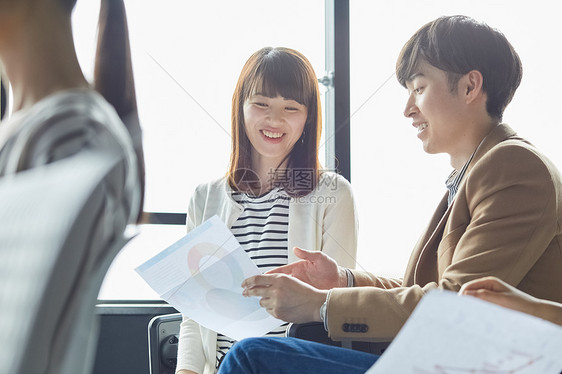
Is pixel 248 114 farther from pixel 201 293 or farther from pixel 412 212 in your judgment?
pixel 412 212

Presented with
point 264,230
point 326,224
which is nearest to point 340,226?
point 326,224

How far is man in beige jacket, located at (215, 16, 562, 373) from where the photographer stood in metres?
0.96

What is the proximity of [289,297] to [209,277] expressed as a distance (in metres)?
0.16

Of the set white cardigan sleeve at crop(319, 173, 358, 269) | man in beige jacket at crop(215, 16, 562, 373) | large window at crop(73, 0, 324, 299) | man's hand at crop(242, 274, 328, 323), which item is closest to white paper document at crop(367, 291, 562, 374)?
man in beige jacket at crop(215, 16, 562, 373)

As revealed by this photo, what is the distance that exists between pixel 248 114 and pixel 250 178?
165 mm

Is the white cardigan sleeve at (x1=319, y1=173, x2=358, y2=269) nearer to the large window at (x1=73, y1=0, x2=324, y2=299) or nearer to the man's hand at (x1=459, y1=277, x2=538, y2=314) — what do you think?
the large window at (x1=73, y1=0, x2=324, y2=299)

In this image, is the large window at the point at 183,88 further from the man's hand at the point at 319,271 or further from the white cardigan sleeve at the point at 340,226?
the man's hand at the point at 319,271

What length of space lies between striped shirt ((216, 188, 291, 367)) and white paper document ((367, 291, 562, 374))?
3.29ft

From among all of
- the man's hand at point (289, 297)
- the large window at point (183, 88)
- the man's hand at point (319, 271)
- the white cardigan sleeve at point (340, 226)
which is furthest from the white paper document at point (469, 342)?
the large window at point (183, 88)

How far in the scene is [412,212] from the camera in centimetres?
216

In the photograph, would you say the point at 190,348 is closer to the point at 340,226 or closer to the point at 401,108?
the point at 340,226

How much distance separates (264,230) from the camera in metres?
1.51

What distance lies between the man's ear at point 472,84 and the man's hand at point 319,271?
0.42 m

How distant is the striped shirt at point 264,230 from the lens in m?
1.48
